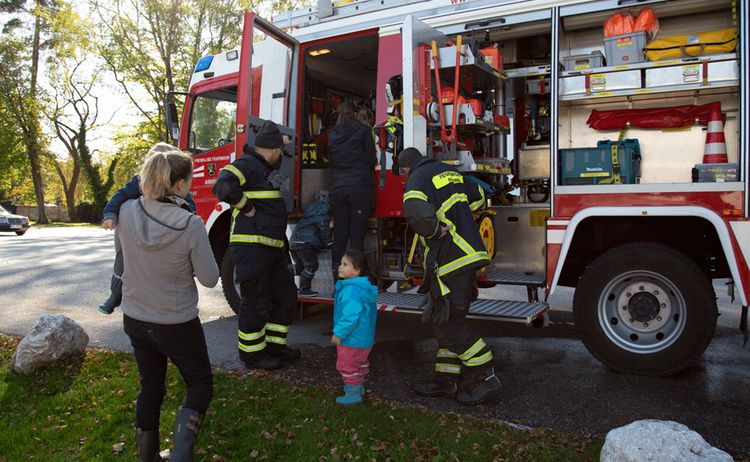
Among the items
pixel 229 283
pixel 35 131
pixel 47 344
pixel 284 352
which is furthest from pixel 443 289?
pixel 35 131

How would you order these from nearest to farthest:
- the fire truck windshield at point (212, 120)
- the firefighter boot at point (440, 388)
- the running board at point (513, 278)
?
the firefighter boot at point (440, 388)
the running board at point (513, 278)
the fire truck windshield at point (212, 120)

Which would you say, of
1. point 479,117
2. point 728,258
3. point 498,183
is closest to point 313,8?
point 479,117

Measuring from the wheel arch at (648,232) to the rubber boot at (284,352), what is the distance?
2.13 metres

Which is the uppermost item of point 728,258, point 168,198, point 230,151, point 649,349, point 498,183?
point 230,151

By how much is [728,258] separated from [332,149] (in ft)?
11.0

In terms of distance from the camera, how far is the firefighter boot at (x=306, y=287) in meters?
5.88

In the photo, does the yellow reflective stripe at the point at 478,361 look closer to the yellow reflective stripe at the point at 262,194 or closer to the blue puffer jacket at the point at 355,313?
the blue puffer jacket at the point at 355,313

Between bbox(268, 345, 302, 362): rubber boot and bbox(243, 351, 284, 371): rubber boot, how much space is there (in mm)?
133

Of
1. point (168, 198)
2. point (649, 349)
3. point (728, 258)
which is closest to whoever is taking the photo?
point (168, 198)

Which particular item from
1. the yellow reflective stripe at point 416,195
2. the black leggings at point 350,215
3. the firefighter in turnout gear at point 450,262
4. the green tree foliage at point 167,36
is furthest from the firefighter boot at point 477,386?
the green tree foliage at point 167,36

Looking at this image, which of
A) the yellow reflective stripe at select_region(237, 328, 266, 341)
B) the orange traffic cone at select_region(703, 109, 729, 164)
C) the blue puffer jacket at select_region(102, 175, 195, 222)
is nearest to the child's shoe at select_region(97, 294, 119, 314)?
the blue puffer jacket at select_region(102, 175, 195, 222)

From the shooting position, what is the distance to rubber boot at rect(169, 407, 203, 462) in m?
2.90

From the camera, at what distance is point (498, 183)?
579cm

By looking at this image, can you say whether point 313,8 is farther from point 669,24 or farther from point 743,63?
point 743,63
